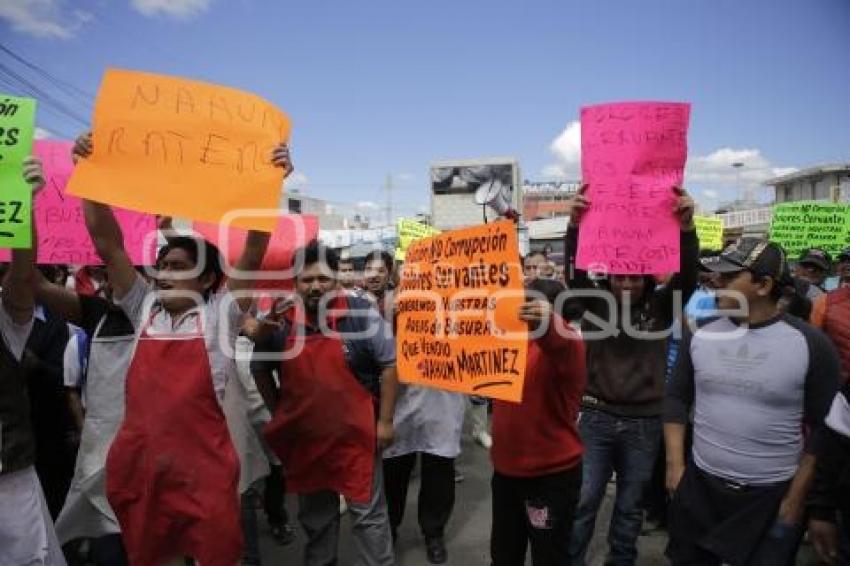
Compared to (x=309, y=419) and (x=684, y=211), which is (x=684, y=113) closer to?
(x=684, y=211)

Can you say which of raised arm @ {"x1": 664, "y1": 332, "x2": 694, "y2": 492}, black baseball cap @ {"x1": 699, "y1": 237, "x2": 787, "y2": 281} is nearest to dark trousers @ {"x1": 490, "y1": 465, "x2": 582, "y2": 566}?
raised arm @ {"x1": 664, "y1": 332, "x2": 694, "y2": 492}

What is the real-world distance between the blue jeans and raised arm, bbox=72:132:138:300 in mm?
2516

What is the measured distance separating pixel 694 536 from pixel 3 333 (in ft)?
9.77

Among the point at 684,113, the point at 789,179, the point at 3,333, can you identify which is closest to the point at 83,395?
the point at 3,333

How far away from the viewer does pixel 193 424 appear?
2545 millimetres

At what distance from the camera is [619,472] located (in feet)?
11.9

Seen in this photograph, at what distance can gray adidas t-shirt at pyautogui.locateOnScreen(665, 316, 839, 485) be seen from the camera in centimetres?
261

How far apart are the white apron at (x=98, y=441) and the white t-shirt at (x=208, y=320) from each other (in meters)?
0.46

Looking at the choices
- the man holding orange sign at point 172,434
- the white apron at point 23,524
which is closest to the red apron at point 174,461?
the man holding orange sign at point 172,434

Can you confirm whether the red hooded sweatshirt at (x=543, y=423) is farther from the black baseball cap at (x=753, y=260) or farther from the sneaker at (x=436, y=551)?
the sneaker at (x=436, y=551)

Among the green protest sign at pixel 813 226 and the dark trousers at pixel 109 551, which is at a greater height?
the green protest sign at pixel 813 226

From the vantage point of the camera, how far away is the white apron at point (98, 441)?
3102 mm

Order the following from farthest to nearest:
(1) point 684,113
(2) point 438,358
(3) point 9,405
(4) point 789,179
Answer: (4) point 789,179 < (1) point 684,113 < (2) point 438,358 < (3) point 9,405

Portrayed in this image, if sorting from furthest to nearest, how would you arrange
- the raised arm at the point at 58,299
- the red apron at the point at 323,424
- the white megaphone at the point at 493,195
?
the white megaphone at the point at 493,195, the red apron at the point at 323,424, the raised arm at the point at 58,299
